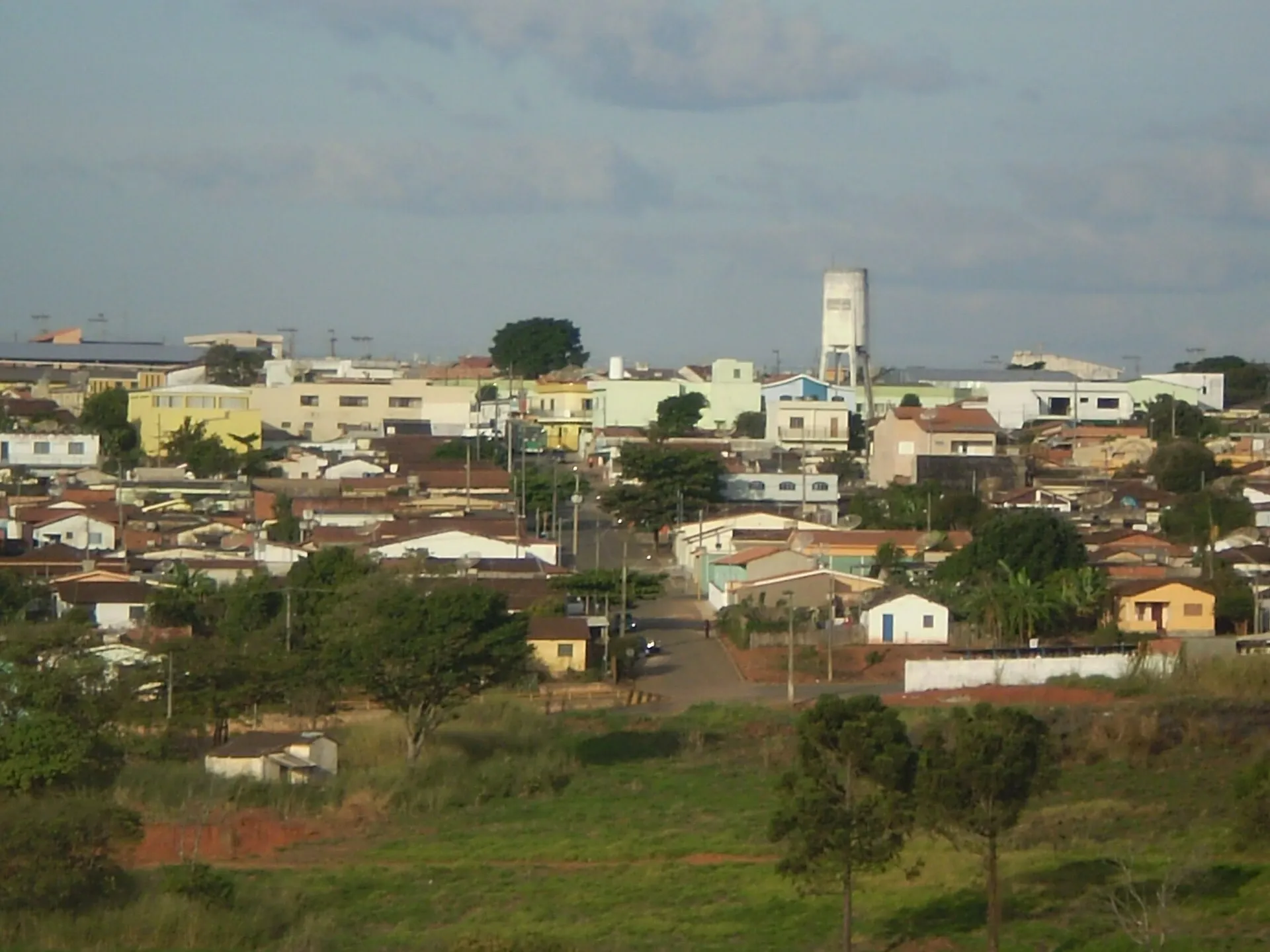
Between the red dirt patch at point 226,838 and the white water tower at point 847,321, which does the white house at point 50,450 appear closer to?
the white water tower at point 847,321

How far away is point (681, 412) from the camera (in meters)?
43.7

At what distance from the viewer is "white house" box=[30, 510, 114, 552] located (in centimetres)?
2781

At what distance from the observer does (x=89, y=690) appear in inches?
674

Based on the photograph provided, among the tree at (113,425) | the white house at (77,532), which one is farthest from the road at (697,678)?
the tree at (113,425)

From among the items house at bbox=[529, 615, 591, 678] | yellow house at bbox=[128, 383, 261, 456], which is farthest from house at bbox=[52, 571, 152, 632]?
yellow house at bbox=[128, 383, 261, 456]

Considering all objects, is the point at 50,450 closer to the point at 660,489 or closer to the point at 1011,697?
the point at 660,489

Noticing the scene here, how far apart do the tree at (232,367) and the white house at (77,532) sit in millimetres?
18865

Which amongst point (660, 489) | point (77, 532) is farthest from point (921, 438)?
point (77, 532)

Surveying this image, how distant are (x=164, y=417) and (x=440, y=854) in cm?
2668

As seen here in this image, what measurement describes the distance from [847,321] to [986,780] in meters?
36.6

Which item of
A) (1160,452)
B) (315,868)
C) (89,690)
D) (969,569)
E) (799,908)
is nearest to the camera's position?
(799,908)

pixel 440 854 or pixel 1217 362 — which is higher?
pixel 1217 362

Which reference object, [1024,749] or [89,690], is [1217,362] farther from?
[1024,749]

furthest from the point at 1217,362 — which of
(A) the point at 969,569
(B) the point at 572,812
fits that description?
(B) the point at 572,812
